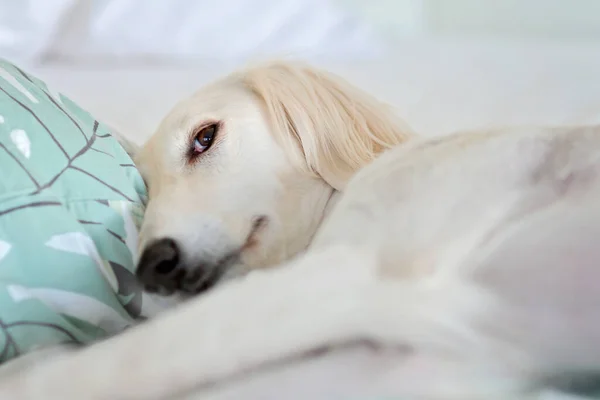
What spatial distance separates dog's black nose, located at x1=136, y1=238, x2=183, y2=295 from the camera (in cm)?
72

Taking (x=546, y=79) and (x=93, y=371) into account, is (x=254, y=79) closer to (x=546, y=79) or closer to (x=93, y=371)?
(x=93, y=371)

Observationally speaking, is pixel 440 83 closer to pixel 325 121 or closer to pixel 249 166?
pixel 325 121

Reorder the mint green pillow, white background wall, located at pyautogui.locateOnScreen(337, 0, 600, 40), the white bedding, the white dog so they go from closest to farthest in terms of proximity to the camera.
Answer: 1. the white dog
2. the mint green pillow
3. the white bedding
4. white background wall, located at pyautogui.locateOnScreen(337, 0, 600, 40)

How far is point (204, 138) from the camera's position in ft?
3.25

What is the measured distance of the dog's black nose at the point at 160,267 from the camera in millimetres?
721

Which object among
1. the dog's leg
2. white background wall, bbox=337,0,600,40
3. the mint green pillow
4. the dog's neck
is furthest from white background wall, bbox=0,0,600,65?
the dog's leg

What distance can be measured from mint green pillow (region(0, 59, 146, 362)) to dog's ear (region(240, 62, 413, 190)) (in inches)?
11.4

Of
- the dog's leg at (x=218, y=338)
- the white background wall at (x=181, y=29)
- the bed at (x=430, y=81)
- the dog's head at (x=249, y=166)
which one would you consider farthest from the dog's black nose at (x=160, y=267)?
the white background wall at (x=181, y=29)

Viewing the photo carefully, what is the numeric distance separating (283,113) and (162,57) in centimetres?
118

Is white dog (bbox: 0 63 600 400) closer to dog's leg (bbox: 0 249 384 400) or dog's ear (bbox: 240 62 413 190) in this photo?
dog's leg (bbox: 0 249 384 400)

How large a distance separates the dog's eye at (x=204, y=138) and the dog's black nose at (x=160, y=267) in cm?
23

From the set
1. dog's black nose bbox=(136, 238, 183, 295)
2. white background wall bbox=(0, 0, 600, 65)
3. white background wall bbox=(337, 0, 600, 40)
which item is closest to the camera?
dog's black nose bbox=(136, 238, 183, 295)

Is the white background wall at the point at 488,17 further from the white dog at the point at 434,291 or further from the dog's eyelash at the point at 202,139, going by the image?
the white dog at the point at 434,291

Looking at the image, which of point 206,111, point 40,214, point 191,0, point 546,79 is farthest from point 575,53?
point 40,214
